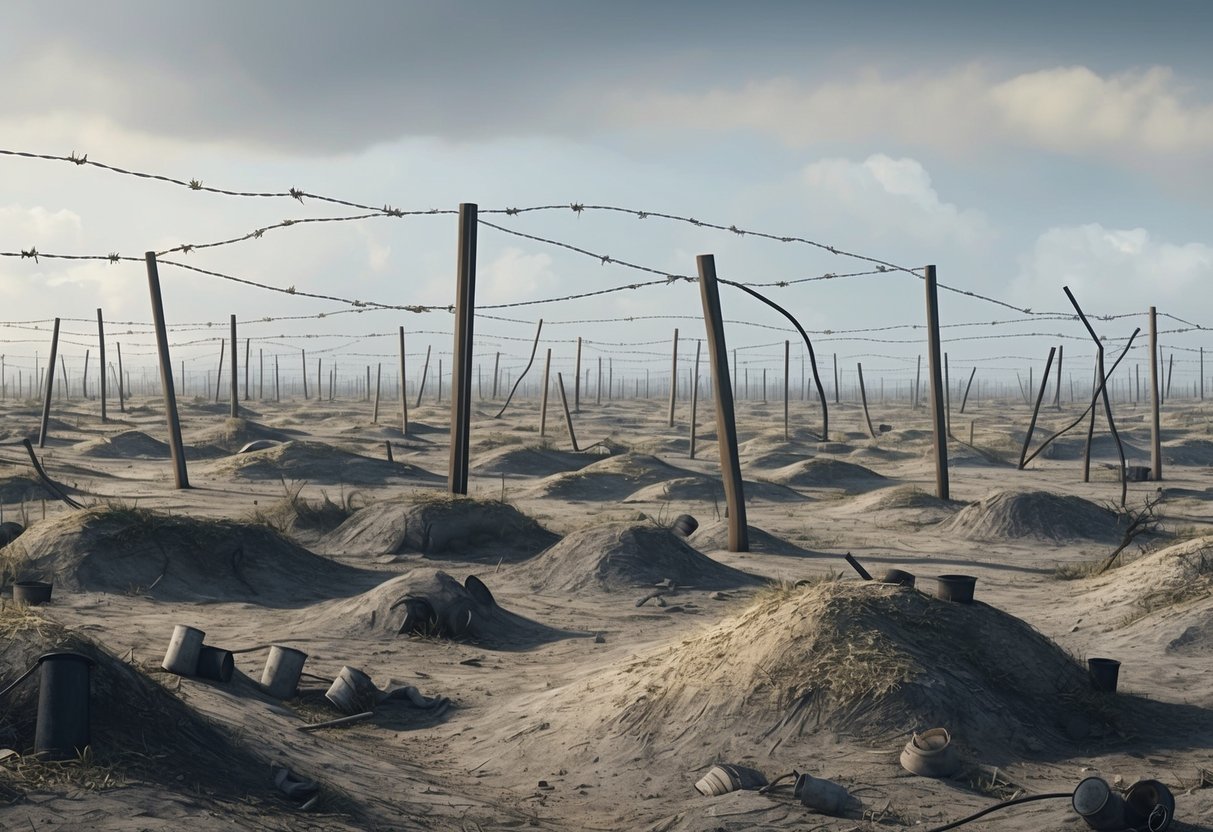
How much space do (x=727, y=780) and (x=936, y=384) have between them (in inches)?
649

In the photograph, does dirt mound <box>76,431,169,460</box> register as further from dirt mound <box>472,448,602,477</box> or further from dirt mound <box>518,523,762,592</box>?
dirt mound <box>518,523,762,592</box>

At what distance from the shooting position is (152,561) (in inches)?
571

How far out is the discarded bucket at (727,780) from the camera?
744cm

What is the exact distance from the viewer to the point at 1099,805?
629 cm

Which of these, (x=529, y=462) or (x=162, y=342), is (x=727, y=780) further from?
(x=529, y=462)

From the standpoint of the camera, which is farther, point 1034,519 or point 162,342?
point 162,342

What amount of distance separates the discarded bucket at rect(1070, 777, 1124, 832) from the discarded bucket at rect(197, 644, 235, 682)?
19.3ft

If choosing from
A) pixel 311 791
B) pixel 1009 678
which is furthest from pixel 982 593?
pixel 311 791

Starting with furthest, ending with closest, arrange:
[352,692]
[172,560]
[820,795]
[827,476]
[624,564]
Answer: [827,476] < [624,564] < [172,560] < [352,692] < [820,795]

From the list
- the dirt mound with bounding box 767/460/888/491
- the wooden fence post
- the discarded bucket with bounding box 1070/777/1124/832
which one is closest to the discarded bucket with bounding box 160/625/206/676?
the discarded bucket with bounding box 1070/777/1124/832

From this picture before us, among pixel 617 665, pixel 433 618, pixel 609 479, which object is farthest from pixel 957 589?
pixel 609 479

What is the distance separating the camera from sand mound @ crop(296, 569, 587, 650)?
12.3 meters

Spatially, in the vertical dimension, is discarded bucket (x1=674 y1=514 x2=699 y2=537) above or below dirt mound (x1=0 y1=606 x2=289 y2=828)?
below

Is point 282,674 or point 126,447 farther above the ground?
point 282,674
